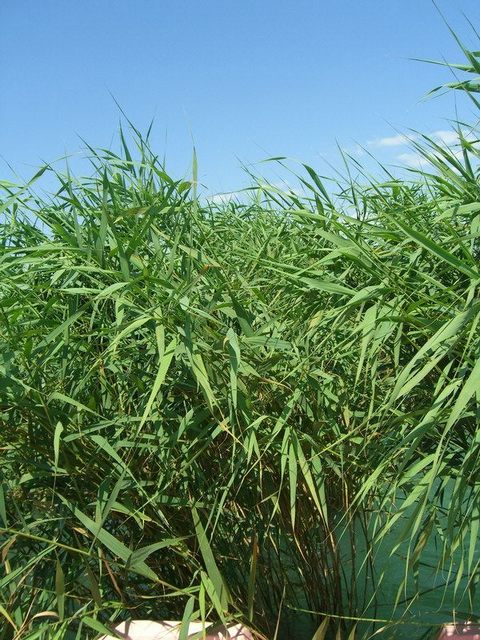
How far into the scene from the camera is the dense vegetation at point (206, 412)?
6.26ft

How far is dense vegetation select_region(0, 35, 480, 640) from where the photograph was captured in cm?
191

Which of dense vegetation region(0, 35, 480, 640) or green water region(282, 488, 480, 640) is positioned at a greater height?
dense vegetation region(0, 35, 480, 640)

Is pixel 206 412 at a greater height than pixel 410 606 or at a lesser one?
greater

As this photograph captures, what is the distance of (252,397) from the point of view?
2.06 m

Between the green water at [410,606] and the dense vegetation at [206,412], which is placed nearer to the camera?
the dense vegetation at [206,412]

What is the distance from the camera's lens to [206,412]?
198 cm

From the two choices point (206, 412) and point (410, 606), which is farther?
point (410, 606)

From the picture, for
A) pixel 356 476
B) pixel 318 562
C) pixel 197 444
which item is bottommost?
pixel 318 562

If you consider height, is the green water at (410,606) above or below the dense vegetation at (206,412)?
below

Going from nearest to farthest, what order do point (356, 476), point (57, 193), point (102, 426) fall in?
point (102, 426), point (356, 476), point (57, 193)

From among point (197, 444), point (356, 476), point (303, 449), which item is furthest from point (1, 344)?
point (356, 476)

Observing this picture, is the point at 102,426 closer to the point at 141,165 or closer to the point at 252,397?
the point at 252,397

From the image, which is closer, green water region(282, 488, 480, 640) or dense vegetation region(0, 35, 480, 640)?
dense vegetation region(0, 35, 480, 640)

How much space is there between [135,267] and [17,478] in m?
0.61
